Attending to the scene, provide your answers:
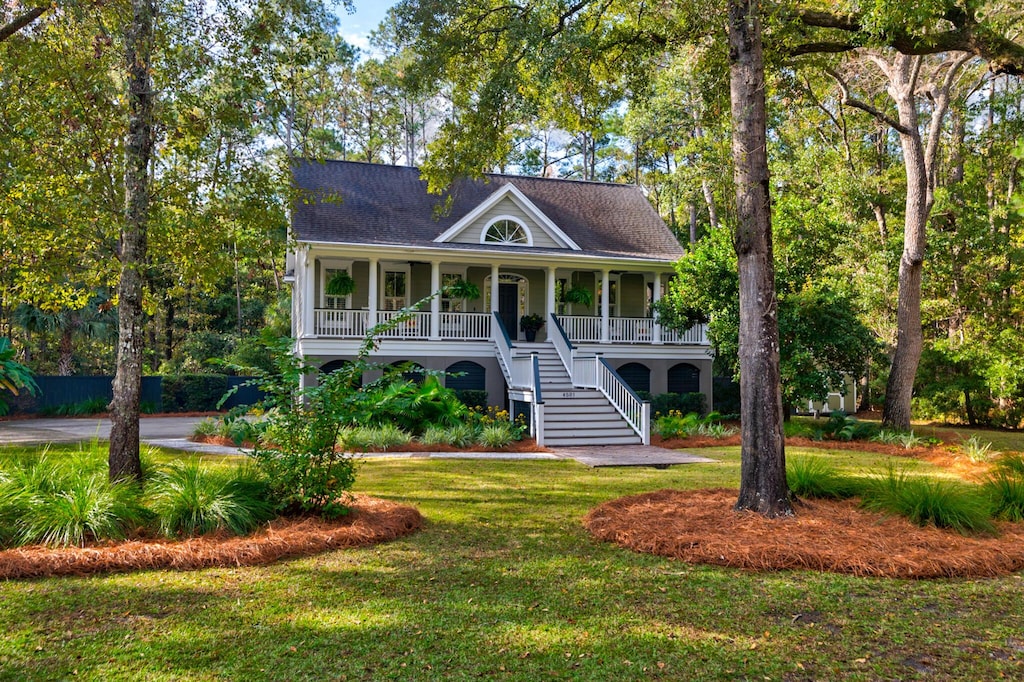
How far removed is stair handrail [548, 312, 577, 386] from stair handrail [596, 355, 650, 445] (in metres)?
0.89

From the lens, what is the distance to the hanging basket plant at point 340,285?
1928cm

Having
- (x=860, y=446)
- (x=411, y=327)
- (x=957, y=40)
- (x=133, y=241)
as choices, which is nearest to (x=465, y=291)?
(x=411, y=327)

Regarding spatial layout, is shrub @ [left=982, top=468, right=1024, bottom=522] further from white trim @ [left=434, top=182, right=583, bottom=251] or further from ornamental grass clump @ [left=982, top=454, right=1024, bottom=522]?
white trim @ [left=434, top=182, right=583, bottom=251]

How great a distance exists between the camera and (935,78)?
18.2 metres

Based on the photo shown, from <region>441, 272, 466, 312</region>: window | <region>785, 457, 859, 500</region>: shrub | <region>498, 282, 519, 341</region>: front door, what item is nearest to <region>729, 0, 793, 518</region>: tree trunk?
<region>785, 457, 859, 500</region>: shrub

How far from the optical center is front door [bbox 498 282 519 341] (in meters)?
21.6

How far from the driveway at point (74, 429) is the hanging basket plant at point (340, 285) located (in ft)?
17.3

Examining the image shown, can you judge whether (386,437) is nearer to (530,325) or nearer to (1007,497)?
(530,325)

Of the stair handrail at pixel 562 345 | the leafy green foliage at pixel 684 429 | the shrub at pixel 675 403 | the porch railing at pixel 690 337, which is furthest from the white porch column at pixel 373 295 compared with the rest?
the porch railing at pixel 690 337

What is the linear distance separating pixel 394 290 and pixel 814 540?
54.2 ft

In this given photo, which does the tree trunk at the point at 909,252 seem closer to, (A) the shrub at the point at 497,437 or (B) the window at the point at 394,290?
(A) the shrub at the point at 497,437

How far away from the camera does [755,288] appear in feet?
23.8

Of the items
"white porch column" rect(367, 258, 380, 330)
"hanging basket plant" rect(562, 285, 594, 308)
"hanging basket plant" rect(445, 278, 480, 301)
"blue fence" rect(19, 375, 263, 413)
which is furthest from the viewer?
"blue fence" rect(19, 375, 263, 413)

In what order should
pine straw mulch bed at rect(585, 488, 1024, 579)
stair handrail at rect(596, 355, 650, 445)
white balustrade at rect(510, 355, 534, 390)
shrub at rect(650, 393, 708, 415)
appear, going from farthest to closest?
shrub at rect(650, 393, 708, 415) → white balustrade at rect(510, 355, 534, 390) → stair handrail at rect(596, 355, 650, 445) → pine straw mulch bed at rect(585, 488, 1024, 579)
